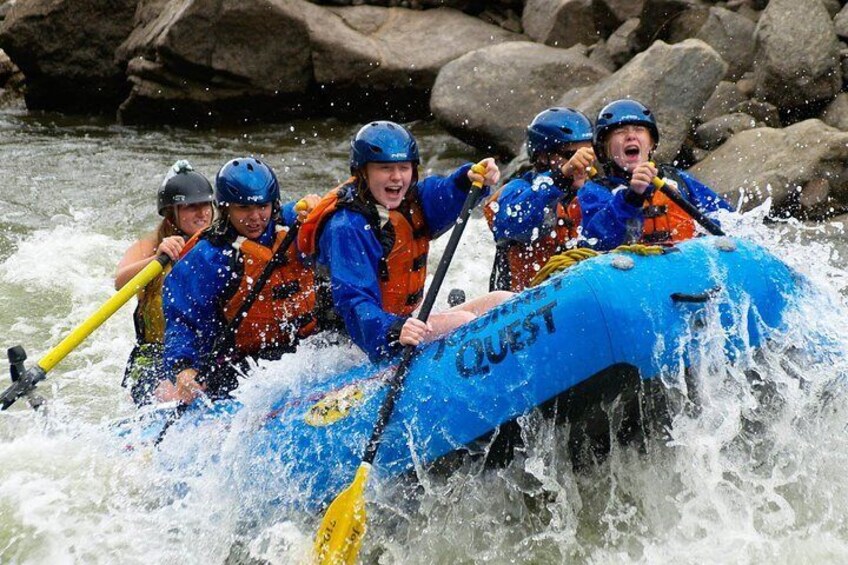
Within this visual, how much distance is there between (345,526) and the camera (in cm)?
434

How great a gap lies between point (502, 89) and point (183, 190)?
6.15 m

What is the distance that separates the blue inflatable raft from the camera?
4.17 metres

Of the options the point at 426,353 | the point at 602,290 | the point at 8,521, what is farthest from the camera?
the point at 8,521

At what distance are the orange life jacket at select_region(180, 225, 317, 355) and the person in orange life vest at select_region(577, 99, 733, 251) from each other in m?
1.48

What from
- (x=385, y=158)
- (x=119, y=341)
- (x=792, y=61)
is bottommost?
(x=119, y=341)

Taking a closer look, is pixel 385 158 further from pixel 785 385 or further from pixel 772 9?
pixel 772 9

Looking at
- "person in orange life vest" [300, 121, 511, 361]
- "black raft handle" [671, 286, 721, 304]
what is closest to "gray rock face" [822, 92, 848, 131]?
"person in orange life vest" [300, 121, 511, 361]

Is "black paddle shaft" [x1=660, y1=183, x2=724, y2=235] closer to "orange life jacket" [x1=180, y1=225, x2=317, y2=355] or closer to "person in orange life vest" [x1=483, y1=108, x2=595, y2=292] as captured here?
"person in orange life vest" [x1=483, y1=108, x2=595, y2=292]

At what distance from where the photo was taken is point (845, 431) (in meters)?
4.81

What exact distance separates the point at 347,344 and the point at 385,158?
3.18ft

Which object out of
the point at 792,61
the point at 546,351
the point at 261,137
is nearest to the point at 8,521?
the point at 546,351

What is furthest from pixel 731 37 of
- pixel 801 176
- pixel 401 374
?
pixel 401 374

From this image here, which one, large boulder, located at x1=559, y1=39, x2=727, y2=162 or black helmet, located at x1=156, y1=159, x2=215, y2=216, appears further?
large boulder, located at x1=559, y1=39, x2=727, y2=162

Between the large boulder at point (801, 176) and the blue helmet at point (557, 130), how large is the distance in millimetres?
3336
